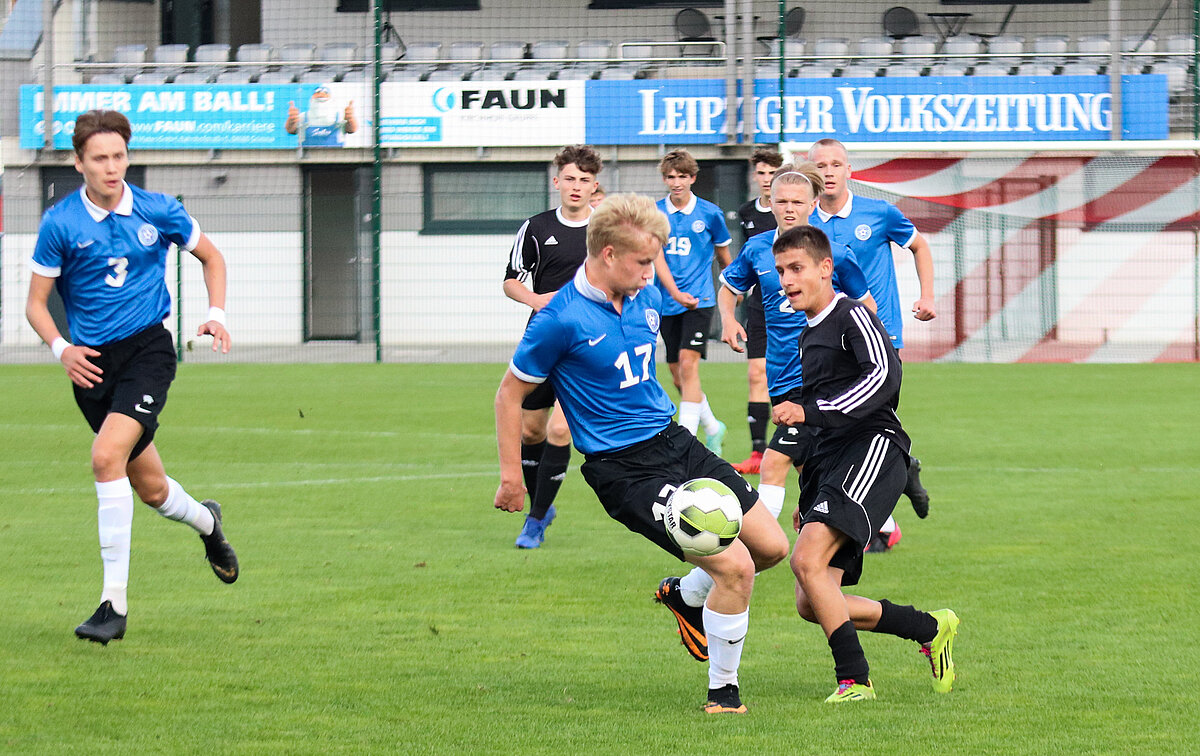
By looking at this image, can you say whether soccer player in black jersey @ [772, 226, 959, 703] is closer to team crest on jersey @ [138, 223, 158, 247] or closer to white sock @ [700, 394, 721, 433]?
team crest on jersey @ [138, 223, 158, 247]

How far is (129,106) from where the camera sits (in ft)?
78.2

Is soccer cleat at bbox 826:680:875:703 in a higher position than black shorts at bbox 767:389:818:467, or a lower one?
lower

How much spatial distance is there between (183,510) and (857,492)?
2765 millimetres

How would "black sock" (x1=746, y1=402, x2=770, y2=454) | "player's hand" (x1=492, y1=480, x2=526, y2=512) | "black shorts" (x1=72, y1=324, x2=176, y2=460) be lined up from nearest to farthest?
"player's hand" (x1=492, y1=480, x2=526, y2=512)
"black shorts" (x1=72, y1=324, x2=176, y2=460)
"black sock" (x1=746, y1=402, x2=770, y2=454)

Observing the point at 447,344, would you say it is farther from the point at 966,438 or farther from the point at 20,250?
the point at 966,438

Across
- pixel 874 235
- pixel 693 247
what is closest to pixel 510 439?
pixel 874 235

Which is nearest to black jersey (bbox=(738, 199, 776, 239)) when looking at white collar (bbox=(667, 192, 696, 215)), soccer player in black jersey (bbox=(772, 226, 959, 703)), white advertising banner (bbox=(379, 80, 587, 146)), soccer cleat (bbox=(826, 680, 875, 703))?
white collar (bbox=(667, 192, 696, 215))

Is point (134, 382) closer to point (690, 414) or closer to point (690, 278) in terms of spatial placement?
point (690, 414)

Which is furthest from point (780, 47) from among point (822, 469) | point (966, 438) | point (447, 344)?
point (822, 469)

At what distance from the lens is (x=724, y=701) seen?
14.4 feet

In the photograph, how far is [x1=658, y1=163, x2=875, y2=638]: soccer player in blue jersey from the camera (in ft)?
20.7

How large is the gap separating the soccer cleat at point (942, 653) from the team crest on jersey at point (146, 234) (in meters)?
3.22

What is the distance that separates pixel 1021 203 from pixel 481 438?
380 inches

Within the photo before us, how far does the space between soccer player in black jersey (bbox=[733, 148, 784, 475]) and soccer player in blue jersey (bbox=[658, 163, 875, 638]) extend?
1213 millimetres
